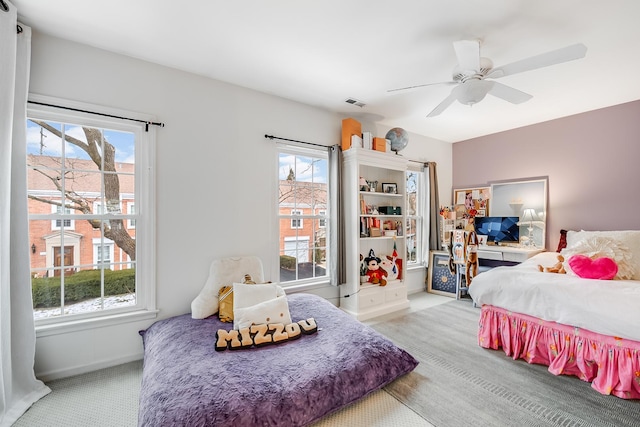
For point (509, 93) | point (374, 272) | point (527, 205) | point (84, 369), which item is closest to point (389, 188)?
point (374, 272)

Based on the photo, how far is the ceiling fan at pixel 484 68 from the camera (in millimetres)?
1776

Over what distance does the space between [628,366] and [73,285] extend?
13.7ft

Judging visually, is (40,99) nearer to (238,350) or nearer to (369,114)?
(238,350)

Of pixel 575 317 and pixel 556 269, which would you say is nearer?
pixel 575 317

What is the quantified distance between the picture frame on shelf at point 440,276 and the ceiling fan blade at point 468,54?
10.1 ft

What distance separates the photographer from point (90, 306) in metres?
2.31

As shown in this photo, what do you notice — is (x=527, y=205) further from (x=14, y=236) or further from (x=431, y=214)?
(x=14, y=236)

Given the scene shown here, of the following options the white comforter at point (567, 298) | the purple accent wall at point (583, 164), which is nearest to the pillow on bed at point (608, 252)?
the white comforter at point (567, 298)

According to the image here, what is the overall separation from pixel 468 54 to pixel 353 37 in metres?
0.85

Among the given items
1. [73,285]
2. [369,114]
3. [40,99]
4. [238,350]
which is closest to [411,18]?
[369,114]

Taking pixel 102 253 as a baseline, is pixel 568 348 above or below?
below

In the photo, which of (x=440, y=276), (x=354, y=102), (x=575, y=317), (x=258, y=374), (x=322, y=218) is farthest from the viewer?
(x=440, y=276)

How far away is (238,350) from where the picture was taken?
1.93m

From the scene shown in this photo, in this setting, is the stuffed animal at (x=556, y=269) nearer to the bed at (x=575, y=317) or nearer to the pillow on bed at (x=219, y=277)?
the bed at (x=575, y=317)
